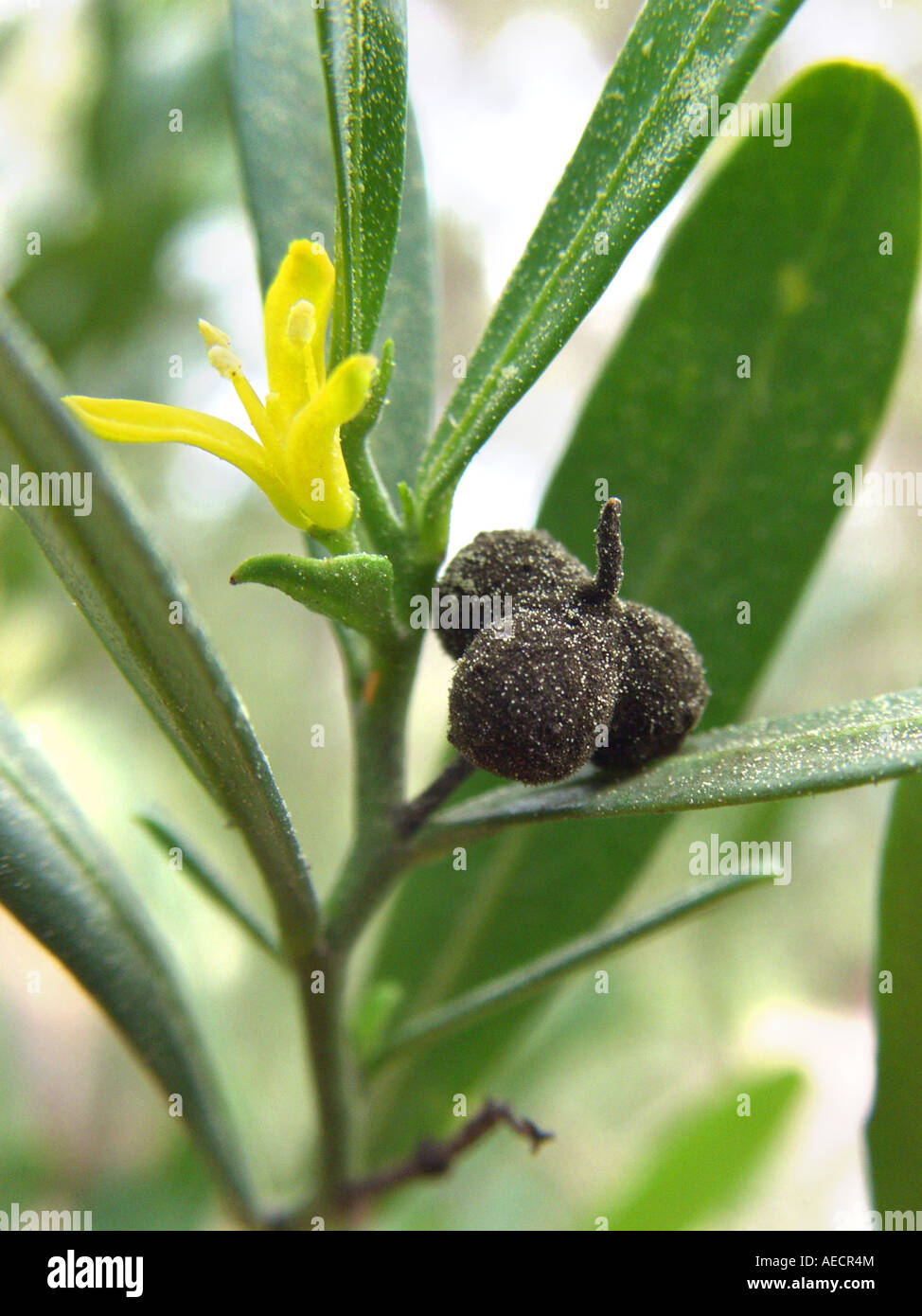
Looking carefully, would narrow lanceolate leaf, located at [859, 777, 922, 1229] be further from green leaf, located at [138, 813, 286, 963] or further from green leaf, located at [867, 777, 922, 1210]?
green leaf, located at [138, 813, 286, 963]

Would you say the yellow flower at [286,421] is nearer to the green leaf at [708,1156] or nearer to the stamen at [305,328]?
the stamen at [305,328]

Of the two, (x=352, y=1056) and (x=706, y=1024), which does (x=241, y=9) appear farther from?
(x=706, y=1024)

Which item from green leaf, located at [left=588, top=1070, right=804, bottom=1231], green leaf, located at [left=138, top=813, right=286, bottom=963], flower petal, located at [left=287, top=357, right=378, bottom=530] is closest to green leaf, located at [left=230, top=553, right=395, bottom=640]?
flower petal, located at [left=287, top=357, right=378, bottom=530]

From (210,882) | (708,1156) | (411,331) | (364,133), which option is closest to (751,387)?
(411,331)

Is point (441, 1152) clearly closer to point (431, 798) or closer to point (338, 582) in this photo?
point (431, 798)

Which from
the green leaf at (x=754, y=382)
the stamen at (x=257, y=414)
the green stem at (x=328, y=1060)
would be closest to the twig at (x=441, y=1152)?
the green stem at (x=328, y=1060)
